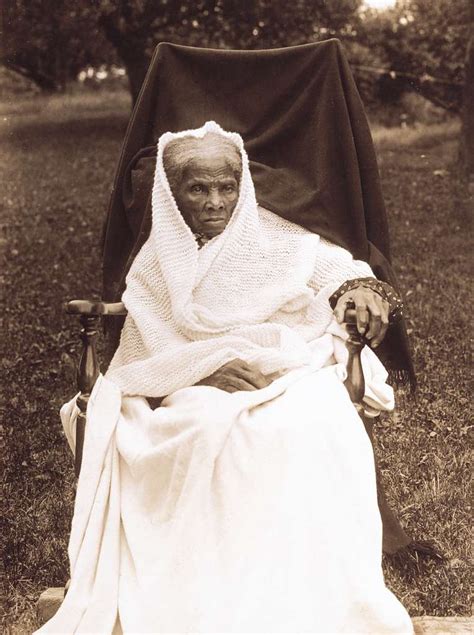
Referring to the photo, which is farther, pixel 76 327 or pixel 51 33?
pixel 51 33

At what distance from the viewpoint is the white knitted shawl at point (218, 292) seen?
332cm

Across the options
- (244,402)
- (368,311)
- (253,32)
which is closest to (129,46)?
(253,32)

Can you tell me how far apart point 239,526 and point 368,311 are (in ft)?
3.08

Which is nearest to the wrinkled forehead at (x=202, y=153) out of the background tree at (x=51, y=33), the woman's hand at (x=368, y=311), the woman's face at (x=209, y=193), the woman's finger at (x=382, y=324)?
the woman's face at (x=209, y=193)

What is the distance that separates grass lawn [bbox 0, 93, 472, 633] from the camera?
12.9ft

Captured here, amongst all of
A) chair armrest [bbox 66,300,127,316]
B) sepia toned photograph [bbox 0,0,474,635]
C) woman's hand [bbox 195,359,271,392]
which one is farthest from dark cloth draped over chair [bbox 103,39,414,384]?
woman's hand [bbox 195,359,271,392]

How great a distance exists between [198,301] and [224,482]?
2.91 ft

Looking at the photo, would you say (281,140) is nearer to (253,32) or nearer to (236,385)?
(236,385)

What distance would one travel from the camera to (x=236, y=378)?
3186 millimetres

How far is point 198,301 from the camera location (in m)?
3.50

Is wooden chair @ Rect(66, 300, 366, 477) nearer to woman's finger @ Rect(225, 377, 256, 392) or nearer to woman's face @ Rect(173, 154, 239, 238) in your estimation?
woman's finger @ Rect(225, 377, 256, 392)

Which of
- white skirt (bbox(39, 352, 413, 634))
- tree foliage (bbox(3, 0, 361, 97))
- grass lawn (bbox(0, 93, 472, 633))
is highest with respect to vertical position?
tree foliage (bbox(3, 0, 361, 97))

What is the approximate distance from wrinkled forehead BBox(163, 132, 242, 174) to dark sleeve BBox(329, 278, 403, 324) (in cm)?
67

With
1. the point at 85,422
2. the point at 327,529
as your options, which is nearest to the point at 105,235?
the point at 85,422
